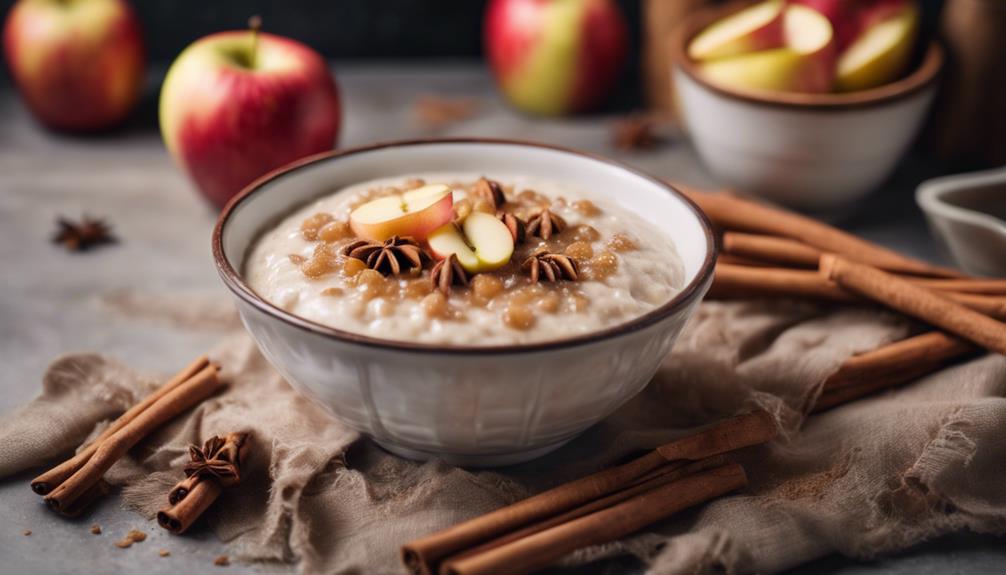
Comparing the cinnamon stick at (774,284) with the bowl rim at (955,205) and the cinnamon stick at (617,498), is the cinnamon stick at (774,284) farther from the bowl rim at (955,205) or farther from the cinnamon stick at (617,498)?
the cinnamon stick at (617,498)

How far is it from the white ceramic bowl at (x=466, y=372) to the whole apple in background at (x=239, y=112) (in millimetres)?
880

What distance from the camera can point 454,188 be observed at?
89.7 inches

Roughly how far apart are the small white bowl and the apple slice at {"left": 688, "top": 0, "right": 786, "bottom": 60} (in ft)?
2.18

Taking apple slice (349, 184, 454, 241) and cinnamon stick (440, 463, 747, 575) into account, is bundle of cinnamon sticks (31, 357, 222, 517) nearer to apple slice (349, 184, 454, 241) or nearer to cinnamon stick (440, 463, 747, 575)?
apple slice (349, 184, 454, 241)

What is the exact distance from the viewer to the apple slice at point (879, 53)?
304 centimetres

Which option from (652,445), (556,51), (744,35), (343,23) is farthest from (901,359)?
(343,23)

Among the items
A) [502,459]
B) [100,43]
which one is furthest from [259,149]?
[502,459]

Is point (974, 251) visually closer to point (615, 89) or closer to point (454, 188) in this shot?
point (454, 188)

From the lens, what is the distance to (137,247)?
2965 millimetres

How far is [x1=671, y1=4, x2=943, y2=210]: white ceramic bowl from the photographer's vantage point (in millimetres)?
2896

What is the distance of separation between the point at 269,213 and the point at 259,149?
87cm

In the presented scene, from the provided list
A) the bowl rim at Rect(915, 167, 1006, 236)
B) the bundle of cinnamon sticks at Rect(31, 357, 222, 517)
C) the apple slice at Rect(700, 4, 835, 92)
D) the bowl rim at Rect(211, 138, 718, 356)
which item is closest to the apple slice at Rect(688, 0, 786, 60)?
the apple slice at Rect(700, 4, 835, 92)

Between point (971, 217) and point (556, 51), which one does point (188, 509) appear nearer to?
point (971, 217)

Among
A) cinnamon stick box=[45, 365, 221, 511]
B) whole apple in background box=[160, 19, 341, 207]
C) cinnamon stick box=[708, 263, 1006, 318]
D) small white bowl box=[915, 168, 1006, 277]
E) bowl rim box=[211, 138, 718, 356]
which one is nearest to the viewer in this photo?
bowl rim box=[211, 138, 718, 356]
